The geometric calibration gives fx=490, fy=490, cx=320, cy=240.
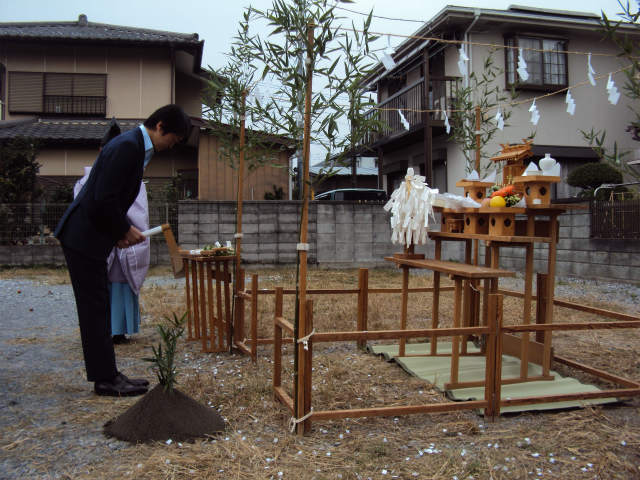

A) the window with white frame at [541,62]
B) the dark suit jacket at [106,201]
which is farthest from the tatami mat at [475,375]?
the window with white frame at [541,62]

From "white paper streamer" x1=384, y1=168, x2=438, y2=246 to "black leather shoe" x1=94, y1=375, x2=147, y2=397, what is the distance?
2115 millimetres

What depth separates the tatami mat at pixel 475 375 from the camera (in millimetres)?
2881

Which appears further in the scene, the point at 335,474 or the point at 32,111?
the point at 32,111

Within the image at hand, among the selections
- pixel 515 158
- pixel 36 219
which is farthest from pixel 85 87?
pixel 515 158

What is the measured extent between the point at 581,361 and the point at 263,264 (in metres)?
6.88

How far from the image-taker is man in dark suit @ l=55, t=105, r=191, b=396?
2.79 metres

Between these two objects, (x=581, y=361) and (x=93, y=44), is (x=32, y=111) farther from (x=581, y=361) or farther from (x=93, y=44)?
(x=581, y=361)

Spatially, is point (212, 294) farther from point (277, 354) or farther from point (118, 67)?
point (118, 67)

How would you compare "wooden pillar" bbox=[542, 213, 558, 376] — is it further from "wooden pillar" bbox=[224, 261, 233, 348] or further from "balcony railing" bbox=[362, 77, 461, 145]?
"balcony railing" bbox=[362, 77, 461, 145]

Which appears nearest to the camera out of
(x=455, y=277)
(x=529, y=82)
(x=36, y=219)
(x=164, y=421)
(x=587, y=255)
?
(x=164, y=421)

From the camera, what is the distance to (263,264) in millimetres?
9930

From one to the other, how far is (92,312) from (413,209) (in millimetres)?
2263

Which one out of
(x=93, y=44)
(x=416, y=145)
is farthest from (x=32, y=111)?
(x=416, y=145)

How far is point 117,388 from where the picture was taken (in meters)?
2.99
